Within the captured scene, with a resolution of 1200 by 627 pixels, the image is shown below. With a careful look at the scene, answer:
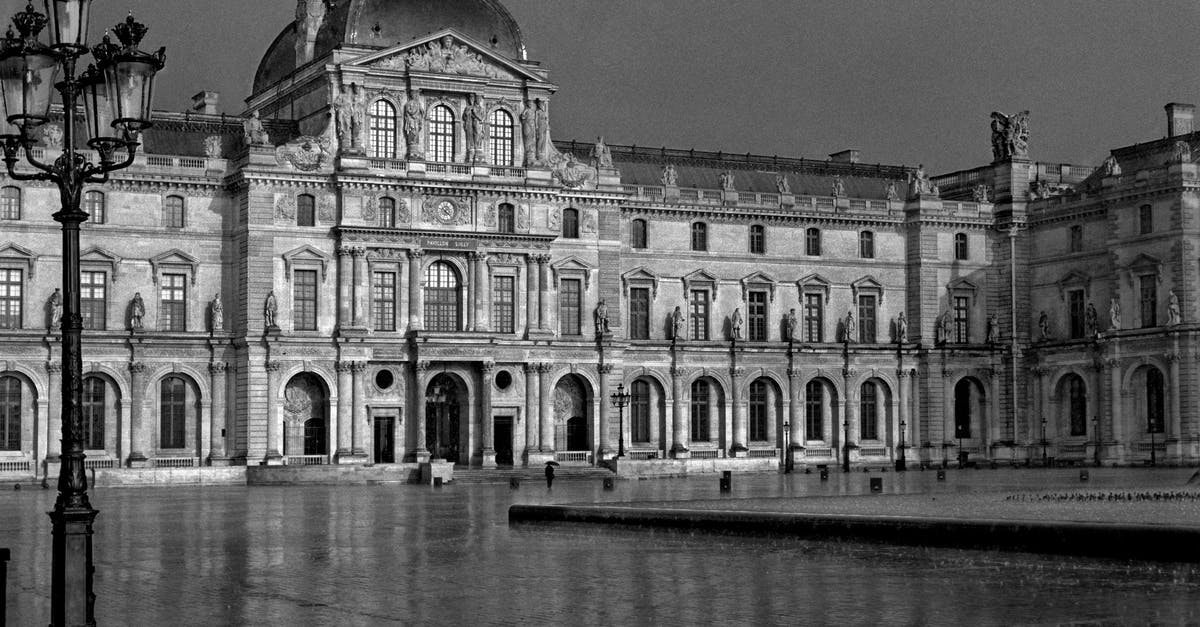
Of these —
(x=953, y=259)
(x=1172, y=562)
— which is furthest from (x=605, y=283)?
(x=1172, y=562)

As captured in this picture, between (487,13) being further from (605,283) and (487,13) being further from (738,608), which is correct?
(738,608)

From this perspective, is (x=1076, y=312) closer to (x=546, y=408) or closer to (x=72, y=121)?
(x=546, y=408)

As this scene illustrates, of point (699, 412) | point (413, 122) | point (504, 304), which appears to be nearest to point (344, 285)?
point (504, 304)

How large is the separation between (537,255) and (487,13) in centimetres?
1212

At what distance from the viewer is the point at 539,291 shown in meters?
86.6

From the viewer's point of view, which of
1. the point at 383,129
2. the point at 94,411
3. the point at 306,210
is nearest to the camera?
the point at 94,411

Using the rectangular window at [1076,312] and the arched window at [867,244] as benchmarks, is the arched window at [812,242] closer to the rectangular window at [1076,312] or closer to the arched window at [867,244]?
the arched window at [867,244]

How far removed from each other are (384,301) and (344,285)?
7.56 feet

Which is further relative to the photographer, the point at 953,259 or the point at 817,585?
the point at 953,259

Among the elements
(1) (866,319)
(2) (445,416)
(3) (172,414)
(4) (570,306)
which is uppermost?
(4) (570,306)

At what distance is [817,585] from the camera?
28094 millimetres

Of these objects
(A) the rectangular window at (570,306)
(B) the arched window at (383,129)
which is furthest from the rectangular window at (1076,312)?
(B) the arched window at (383,129)

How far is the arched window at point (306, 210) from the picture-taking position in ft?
270

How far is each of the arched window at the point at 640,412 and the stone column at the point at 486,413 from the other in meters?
9.61
